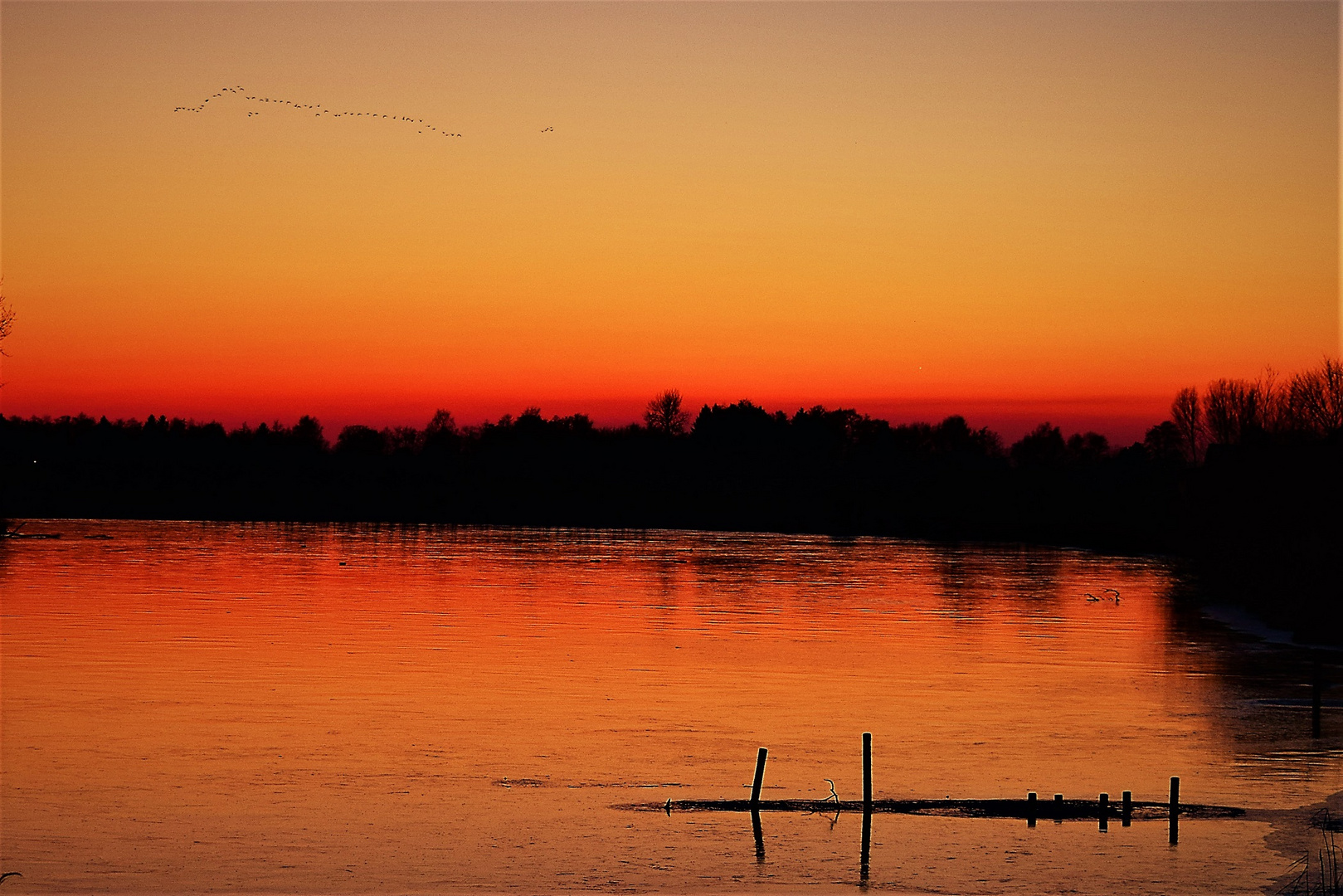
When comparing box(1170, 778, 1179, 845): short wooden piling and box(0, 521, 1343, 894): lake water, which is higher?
box(1170, 778, 1179, 845): short wooden piling

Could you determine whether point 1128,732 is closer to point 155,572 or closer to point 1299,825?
point 1299,825

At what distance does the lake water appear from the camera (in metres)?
30.9

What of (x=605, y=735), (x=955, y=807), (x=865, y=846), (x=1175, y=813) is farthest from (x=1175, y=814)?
(x=605, y=735)

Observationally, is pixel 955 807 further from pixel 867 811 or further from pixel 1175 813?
pixel 1175 813

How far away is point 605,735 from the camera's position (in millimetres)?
45750

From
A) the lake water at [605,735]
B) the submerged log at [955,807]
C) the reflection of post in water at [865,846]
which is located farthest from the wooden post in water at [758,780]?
the reflection of post in water at [865,846]

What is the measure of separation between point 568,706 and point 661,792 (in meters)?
14.8

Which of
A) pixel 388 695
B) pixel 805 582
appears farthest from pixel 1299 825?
pixel 805 582

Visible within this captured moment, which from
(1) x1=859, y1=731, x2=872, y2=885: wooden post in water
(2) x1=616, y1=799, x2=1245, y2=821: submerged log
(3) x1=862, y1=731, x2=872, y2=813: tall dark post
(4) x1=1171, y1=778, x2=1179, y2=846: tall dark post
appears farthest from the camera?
(2) x1=616, y1=799, x2=1245, y2=821: submerged log

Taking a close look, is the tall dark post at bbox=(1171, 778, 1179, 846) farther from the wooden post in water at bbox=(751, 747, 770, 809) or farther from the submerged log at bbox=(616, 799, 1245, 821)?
the wooden post in water at bbox=(751, 747, 770, 809)

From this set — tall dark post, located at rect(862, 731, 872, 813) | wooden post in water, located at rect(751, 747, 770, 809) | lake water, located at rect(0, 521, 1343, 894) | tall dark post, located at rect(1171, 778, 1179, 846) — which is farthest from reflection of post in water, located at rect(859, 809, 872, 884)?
tall dark post, located at rect(1171, 778, 1179, 846)

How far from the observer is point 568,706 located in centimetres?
5153

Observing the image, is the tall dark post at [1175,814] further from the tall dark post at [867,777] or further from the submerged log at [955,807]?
the tall dark post at [867,777]

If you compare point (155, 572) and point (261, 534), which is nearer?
point (155, 572)
